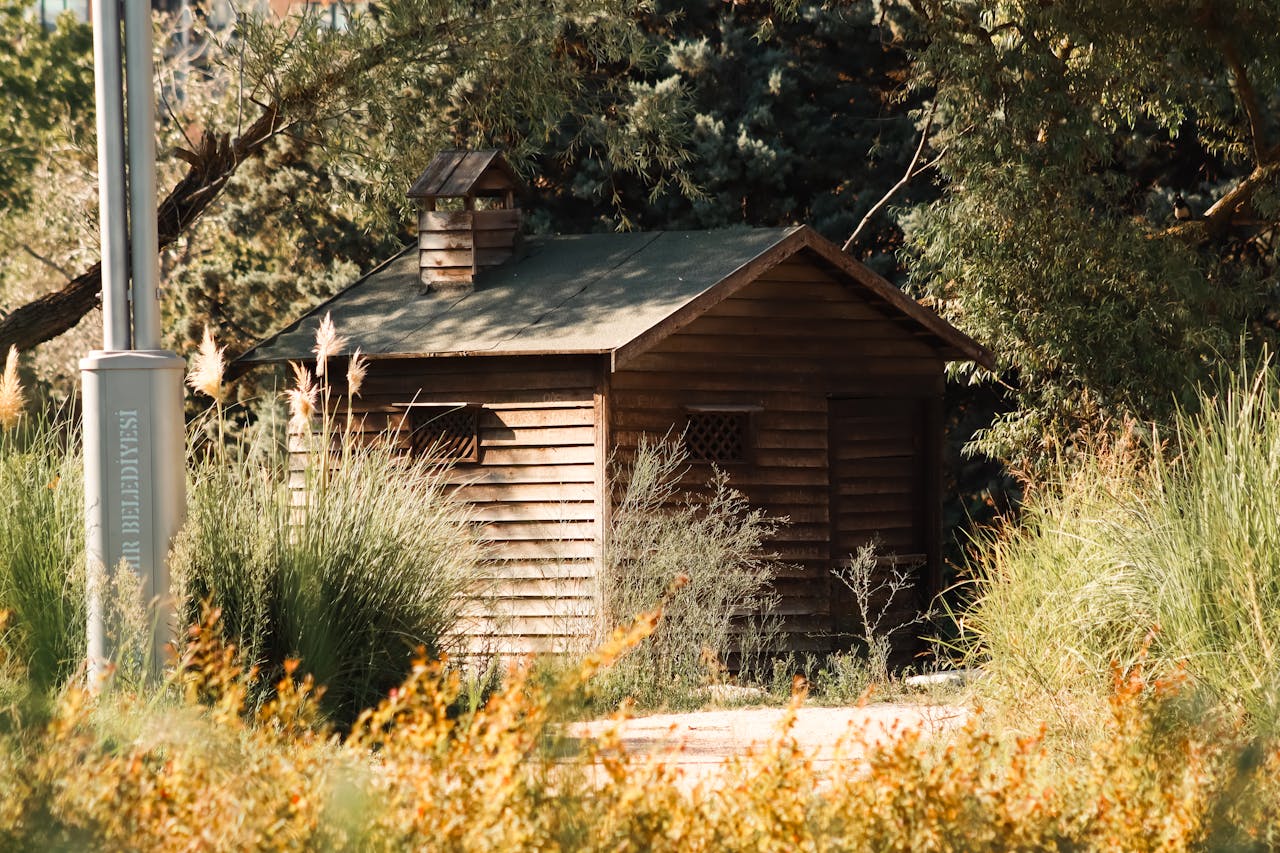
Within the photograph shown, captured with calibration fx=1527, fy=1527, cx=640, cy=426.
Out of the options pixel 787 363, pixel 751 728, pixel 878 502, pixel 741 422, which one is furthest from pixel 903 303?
pixel 751 728

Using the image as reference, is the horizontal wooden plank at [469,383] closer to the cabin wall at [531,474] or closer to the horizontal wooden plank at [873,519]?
the cabin wall at [531,474]

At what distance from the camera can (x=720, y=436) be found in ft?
45.4

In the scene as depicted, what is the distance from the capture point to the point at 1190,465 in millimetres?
7180

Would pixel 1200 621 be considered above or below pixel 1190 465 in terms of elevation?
below

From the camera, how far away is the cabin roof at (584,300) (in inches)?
514

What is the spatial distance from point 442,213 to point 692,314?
358 cm

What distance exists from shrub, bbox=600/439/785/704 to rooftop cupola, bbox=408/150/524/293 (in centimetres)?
331

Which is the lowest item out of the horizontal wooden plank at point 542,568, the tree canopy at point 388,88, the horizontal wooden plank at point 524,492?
the horizontal wooden plank at point 542,568

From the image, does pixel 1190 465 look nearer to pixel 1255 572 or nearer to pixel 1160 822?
pixel 1255 572

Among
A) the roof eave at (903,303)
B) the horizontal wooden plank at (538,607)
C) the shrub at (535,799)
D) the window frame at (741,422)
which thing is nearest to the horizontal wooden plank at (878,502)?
the window frame at (741,422)

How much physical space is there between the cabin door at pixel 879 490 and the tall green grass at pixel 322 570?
23.2 ft

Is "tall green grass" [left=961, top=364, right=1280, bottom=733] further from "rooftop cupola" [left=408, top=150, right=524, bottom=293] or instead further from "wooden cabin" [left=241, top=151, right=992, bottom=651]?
"rooftop cupola" [left=408, top=150, right=524, bottom=293]

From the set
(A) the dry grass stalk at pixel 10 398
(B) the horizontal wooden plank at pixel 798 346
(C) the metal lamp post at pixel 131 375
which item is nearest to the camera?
(C) the metal lamp post at pixel 131 375

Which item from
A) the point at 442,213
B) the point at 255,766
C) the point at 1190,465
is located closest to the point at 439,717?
the point at 255,766
